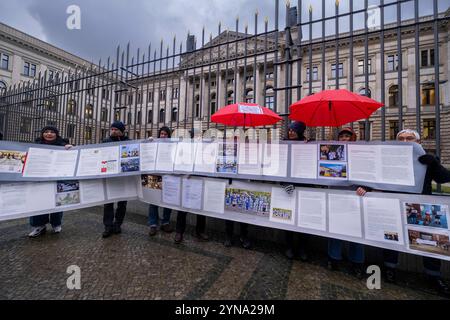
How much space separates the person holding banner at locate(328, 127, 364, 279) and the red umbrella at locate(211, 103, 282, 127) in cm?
118

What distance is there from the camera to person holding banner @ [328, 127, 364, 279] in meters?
3.11

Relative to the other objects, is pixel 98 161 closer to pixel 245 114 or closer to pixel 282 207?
pixel 245 114

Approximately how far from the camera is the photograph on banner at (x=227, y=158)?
12.2 ft

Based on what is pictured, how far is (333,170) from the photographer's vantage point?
121 inches

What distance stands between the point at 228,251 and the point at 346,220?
198cm

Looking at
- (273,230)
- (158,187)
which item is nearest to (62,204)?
(158,187)

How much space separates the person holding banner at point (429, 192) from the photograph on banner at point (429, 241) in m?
0.45

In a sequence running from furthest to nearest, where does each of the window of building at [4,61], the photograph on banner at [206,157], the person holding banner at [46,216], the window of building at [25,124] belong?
1. the window of building at [4,61]
2. the window of building at [25,124]
3. the person holding banner at [46,216]
4. the photograph on banner at [206,157]

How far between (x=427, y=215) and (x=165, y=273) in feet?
11.3

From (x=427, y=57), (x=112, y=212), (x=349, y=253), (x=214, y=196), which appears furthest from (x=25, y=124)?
(x=427, y=57)

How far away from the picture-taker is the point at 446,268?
306cm

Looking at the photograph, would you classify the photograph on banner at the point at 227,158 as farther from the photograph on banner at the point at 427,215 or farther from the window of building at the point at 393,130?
the window of building at the point at 393,130

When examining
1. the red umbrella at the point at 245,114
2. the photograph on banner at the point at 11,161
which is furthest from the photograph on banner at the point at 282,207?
the photograph on banner at the point at 11,161
